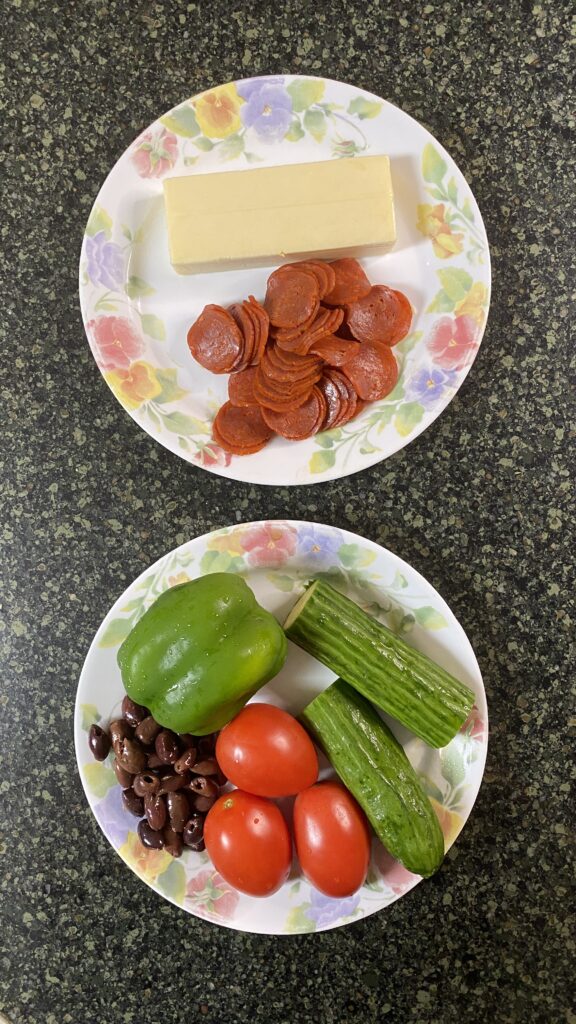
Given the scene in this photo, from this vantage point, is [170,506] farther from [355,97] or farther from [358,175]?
[355,97]

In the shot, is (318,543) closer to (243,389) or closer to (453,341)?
(243,389)

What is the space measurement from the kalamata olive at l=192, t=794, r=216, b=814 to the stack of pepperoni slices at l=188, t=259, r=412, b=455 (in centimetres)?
57

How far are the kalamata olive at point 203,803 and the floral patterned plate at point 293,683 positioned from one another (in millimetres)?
87

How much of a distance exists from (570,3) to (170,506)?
110 centimetres

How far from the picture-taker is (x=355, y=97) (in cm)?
116

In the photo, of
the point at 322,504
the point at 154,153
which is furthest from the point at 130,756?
the point at 154,153

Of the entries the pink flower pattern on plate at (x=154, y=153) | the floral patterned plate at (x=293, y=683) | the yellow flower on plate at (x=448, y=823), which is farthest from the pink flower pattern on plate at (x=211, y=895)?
the pink flower pattern on plate at (x=154, y=153)

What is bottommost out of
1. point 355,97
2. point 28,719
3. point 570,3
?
point 28,719

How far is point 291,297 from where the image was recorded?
115cm

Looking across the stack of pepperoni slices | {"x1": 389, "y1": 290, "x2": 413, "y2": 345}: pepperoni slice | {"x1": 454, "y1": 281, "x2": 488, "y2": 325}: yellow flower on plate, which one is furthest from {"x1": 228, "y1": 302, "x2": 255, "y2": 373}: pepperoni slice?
{"x1": 454, "y1": 281, "x2": 488, "y2": 325}: yellow flower on plate

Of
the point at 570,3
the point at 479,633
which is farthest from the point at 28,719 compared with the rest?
the point at 570,3

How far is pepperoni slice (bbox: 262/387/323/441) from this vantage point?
117 cm

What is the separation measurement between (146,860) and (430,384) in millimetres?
915

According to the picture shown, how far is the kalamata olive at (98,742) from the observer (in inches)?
46.1
